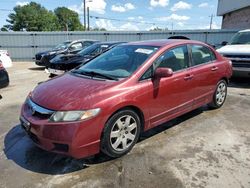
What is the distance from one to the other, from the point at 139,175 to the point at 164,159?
1.71ft

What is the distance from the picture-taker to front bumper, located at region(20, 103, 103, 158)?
2.87 meters

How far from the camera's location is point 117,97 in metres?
3.16

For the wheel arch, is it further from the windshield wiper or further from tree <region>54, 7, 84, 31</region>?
tree <region>54, 7, 84, 31</region>

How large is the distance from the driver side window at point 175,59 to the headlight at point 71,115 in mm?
1400

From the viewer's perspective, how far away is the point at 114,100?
3.12 metres

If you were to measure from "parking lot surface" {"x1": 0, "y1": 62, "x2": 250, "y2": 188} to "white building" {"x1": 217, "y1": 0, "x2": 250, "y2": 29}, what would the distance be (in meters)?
19.5

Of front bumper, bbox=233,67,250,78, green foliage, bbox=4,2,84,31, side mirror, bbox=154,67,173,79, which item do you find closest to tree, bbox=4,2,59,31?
green foliage, bbox=4,2,84,31

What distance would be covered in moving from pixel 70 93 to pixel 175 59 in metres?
1.92

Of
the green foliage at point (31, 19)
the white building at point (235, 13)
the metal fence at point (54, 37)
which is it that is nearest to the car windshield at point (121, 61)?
the metal fence at point (54, 37)

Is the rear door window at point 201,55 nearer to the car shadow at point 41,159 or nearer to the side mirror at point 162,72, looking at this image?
the side mirror at point 162,72

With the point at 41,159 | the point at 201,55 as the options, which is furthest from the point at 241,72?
the point at 41,159

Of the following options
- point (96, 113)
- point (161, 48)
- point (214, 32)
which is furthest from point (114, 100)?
point (214, 32)

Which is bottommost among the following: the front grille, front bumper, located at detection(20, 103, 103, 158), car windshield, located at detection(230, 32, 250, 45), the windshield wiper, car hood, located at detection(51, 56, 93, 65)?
front bumper, located at detection(20, 103, 103, 158)

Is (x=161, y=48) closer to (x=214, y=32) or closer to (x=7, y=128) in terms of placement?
(x=7, y=128)
